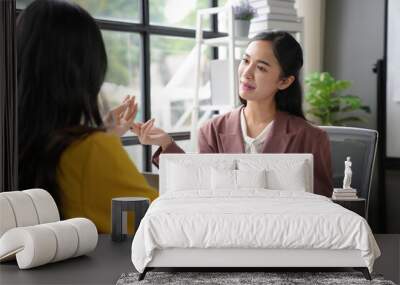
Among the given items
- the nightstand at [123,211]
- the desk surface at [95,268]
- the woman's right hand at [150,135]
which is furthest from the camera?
the woman's right hand at [150,135]

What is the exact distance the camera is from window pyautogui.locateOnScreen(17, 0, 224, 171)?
5.17 meters

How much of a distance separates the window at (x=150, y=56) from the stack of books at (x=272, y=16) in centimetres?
78

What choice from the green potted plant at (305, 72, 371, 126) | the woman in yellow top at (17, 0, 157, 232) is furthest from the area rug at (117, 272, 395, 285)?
the green potted plant at (305, 72, 371, 126)

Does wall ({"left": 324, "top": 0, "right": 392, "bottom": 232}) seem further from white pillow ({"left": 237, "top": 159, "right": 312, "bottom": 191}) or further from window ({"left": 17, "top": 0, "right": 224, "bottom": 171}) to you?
white pillow ({"left": 237, "top": 159, "right": 312, "bottom": 191})

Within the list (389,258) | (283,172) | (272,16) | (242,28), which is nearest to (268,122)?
(283,172)

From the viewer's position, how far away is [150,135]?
3.49 m

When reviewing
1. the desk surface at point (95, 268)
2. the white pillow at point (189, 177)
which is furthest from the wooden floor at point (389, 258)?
the white pillow at point (189, 177)

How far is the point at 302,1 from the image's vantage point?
6.30m

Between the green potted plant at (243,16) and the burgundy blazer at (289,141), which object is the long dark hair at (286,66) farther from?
the green potted plant at (243,16)

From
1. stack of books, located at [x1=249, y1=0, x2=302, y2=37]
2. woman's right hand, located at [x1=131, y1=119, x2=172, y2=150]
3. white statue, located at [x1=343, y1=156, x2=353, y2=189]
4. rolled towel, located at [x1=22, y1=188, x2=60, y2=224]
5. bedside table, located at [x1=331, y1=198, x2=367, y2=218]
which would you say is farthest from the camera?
stack of books, located at [x1=249, y1=0, x2=302, y2=37]

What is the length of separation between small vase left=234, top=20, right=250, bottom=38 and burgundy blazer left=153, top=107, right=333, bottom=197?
6.19ft

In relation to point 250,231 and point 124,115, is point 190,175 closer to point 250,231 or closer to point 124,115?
point 124,115

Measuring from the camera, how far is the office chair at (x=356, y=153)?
3471 mm

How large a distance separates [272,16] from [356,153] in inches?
76.1
